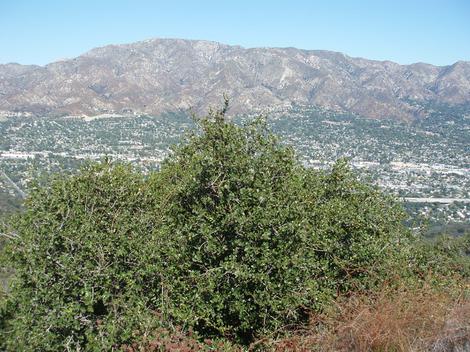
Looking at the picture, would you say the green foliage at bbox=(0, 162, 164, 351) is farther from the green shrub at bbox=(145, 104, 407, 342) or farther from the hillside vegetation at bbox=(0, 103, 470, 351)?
the green shrub at bbox=(145, 104, 407, 342)

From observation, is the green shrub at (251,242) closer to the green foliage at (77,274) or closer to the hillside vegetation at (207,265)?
the hillside vegetation at (207,265)

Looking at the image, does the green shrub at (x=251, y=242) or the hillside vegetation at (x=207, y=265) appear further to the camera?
the green shrub at (x=251, y=242)

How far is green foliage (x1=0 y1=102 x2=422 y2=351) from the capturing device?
1087 cm

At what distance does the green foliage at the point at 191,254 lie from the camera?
1087cm

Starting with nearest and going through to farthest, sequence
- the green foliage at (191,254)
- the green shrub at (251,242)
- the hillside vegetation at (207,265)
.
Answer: the hillside vegetation at (207,265), the green foliage at (191,254), the green shrub at (251,242)

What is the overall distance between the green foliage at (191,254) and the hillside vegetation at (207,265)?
4 centimetres

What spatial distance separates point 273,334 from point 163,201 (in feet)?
19.8

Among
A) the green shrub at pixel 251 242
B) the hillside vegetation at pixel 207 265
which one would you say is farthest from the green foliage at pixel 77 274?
the green shrub at pixel 251 242

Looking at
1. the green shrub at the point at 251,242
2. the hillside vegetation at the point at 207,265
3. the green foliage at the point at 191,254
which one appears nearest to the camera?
the hillside vegetation at the point at 207,265

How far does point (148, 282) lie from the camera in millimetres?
11891

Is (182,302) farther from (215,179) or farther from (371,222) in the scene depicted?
(371,222)

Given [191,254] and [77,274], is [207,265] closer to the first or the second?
[191,254]

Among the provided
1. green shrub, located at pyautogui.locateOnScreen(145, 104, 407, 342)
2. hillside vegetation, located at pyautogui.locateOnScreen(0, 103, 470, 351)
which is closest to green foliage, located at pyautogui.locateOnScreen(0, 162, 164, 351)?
hillside vegetation, located at pyautogui.locateOnScreen(0, 103, 470, 351)

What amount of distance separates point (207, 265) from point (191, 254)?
1.79ft
